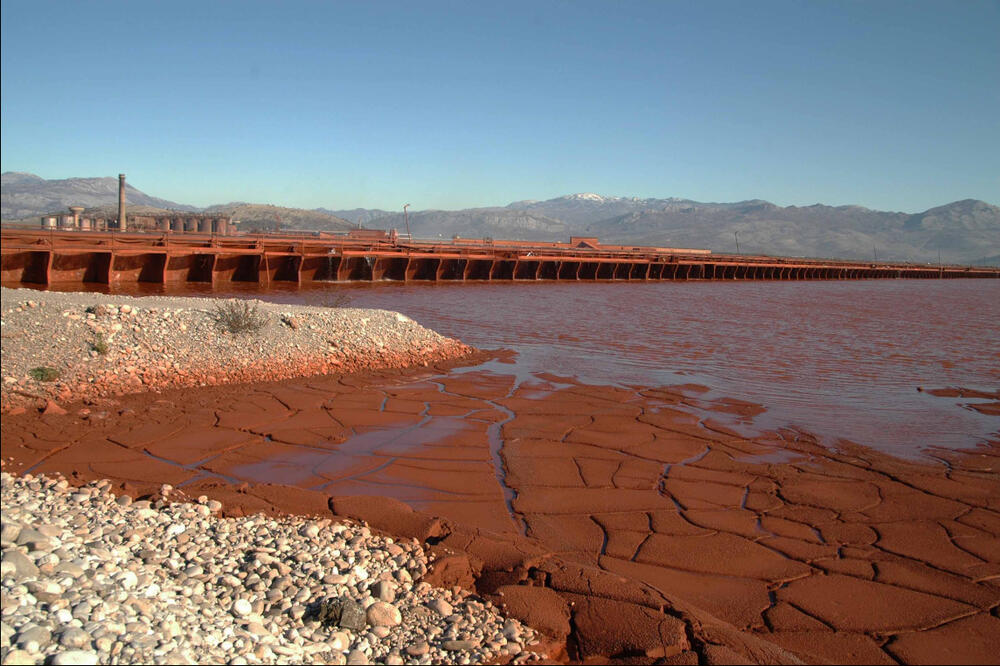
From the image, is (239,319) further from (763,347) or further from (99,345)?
(763,347)

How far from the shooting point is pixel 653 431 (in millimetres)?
9188

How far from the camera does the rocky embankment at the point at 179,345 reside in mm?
7891

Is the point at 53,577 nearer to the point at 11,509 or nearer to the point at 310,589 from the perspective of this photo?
the point at 11,509

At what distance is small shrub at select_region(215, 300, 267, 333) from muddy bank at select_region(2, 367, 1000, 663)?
1412 millimetres

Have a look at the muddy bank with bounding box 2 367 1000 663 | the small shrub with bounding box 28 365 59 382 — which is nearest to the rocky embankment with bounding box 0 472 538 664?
the muddy bank with bounding box 2 367 1000 663

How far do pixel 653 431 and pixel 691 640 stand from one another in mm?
5029

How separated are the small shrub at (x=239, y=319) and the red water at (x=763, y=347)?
400 centimetres

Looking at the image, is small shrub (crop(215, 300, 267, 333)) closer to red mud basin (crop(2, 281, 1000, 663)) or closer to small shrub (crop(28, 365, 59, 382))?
red mud basin (crop(2, 281, 1000, 663))

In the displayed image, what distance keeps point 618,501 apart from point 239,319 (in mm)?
6956

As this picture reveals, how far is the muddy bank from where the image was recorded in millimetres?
4605

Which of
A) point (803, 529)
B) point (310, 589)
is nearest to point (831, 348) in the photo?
point (803, 529)

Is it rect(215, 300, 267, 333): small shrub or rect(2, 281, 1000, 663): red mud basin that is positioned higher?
rect(215, 300, 267, 333): small shrub

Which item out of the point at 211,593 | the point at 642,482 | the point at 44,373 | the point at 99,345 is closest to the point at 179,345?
the point at 99,345

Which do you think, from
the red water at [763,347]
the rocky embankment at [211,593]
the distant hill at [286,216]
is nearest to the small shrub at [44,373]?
the rocky embankment at [211,593]
